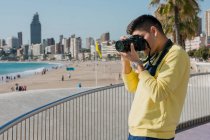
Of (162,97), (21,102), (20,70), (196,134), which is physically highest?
(162,97)

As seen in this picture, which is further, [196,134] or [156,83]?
[196,134]

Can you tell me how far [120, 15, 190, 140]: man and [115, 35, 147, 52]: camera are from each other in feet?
0.10

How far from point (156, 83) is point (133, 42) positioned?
31cm

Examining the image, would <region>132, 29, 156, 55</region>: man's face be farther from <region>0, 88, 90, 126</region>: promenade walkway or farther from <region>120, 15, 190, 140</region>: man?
<region>0, 88, 90, 126</region>: promenade walkway

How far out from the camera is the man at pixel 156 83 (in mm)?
2270

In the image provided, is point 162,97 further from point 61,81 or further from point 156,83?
point 61,81

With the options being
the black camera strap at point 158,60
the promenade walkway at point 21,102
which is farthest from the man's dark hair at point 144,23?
the promenade walkway at point 21,102

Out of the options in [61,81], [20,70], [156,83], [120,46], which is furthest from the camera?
[20,70]

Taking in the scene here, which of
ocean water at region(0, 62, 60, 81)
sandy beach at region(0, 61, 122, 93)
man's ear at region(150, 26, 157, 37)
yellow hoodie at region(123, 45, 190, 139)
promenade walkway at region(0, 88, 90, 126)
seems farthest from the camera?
ocean water at region(0, 62, 60, 81)

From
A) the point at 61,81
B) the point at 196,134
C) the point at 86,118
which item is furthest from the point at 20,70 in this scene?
the point at 86,118

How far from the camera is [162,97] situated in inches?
88.7

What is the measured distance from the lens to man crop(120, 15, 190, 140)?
227 cm

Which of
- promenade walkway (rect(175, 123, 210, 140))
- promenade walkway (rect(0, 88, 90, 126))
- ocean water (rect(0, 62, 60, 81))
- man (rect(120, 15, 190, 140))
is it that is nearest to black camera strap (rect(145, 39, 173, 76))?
man (rect(120, 15, 190, 140))

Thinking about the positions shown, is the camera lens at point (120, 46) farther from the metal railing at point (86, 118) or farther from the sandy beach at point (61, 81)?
the sandy beach at point (61, 81)
